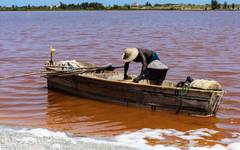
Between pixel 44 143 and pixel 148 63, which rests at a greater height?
pixel 148 63

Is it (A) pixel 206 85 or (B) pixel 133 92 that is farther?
(B) pixel 133 92

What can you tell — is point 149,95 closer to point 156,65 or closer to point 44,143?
point 156,65

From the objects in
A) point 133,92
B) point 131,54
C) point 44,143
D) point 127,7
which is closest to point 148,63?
point 131,54

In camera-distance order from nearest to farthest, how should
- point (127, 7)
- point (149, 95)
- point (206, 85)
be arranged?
point (206, 85) → point (149, 95) → point (127, 7)

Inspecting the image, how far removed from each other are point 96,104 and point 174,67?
7194mm

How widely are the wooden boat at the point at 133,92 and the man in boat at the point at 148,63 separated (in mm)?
190

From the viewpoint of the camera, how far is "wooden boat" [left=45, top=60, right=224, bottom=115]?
1054 centimetres

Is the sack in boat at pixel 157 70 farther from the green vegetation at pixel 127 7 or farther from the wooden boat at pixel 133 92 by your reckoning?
the green vegetation at pixel 127 7

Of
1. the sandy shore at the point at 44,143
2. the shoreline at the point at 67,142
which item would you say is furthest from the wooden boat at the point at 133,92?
the sandy shore at the point at 44,143

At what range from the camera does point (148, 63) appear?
11.6 meters

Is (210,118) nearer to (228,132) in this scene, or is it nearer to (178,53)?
(228,132)

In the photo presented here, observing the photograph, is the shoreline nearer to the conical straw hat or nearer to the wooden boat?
the wooden boat

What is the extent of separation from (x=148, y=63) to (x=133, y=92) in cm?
81

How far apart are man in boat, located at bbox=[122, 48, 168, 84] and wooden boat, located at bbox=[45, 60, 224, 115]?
7.5 inches
